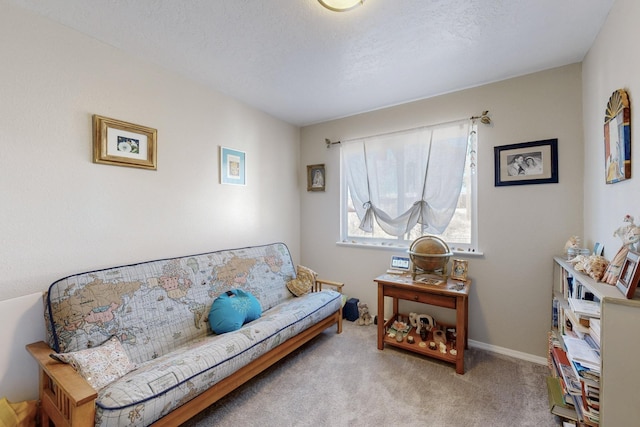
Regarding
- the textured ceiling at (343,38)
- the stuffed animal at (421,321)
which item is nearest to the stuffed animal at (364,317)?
the stuffed animal at (421,321)

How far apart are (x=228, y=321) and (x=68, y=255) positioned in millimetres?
1135

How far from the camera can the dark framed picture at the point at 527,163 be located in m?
2.22

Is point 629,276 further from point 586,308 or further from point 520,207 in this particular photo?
point 520,207

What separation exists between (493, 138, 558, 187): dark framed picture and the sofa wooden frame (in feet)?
8.23

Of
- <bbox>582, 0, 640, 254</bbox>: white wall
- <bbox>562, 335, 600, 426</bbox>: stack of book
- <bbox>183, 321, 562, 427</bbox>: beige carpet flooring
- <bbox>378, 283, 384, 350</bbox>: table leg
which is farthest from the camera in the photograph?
<bbox>378, 283, 384, 350</bbox>: table leg

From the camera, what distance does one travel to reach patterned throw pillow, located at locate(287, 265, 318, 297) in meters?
2.87

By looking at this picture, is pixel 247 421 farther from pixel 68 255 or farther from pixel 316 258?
pixel 316 258

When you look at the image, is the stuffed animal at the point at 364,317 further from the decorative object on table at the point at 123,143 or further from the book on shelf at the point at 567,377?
the decorative object on table at the point at 123,143

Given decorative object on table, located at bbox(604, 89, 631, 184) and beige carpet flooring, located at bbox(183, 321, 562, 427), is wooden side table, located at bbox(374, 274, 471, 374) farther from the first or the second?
decorative object on table, located at bbox(604, 89, 631, 184)

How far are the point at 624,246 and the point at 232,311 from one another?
241cm

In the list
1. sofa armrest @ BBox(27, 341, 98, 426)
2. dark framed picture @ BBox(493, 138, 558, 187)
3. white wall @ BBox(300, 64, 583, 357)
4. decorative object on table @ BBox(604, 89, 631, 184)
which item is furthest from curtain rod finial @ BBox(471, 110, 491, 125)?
sofa armrest @ BBox(27, 341, 98, 426)

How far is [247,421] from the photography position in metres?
1.67

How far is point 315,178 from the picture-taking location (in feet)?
11.7

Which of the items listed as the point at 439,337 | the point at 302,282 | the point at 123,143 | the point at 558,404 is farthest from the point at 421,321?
the point at 123,143
